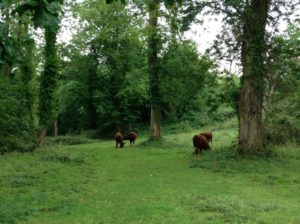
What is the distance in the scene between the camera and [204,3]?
18.9 metres

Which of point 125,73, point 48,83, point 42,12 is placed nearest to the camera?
point 42,12

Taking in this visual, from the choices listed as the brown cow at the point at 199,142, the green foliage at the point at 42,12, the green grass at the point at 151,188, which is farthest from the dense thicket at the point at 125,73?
the green grass at the point at 151,188

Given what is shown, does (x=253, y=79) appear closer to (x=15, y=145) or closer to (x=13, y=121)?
(x=13, y=121)

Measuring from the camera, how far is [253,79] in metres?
18.9

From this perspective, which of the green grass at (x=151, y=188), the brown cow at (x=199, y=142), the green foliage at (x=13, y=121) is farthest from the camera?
the green foliage at (x=13, y=121)

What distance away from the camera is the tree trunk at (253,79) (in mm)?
18594

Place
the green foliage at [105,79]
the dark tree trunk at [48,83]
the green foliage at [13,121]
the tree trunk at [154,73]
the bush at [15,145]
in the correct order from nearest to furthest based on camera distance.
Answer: the green foliage at [13,121] → the bush at [15,145] → the dark tree trunk at [48,83] → the tree trunk at [154,73] → the green foliage at [105,79]

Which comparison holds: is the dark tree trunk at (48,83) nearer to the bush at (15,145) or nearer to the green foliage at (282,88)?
the bush at (15,145)

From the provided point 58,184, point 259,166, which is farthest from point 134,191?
point 259,166

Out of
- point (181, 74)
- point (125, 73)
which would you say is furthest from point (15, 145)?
point (125, 73)

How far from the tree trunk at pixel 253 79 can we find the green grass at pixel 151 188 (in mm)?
947

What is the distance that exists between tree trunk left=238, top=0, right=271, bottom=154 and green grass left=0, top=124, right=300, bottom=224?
95cm

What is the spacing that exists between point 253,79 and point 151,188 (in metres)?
7.69

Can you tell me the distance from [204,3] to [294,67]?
15.5 feet
